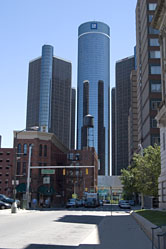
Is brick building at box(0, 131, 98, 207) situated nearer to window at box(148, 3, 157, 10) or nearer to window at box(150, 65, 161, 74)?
window at box(150, 65, 161, 74)

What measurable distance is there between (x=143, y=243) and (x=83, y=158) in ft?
389

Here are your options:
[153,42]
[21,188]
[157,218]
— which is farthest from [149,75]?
[157,218]

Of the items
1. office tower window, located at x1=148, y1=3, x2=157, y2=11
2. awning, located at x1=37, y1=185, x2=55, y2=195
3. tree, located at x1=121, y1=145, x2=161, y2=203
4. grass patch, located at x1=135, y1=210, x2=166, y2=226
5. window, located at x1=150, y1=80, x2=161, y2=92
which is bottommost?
awning, located at x1=37, y1=185, x2=55, y2=195

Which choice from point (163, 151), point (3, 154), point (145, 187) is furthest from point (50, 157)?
point (163, 151)

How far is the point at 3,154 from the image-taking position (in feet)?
339

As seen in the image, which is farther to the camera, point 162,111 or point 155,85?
point 155,85

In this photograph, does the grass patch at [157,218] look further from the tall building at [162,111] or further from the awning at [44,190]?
the awning at [44,190]

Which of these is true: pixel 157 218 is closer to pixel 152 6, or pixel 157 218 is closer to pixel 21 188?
pixel 21 188

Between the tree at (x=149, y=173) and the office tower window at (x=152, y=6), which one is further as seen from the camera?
the office tower window at (x=152, y=6)

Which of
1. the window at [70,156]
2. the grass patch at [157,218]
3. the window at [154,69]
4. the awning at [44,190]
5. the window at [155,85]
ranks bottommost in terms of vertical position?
the awning at [44,190]

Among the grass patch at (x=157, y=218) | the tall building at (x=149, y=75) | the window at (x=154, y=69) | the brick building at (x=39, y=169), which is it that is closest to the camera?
the grass patch at (x=157, y=218)

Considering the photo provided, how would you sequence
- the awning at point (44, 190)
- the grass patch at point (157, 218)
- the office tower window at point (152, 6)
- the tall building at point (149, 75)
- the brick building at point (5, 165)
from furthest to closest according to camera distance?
the brick building at point (5, 165) → the awning at point (44, 190) → the office tower window at point (152, 6) → the tall building at point (149, 75) → the grass patch at point (157, 218)

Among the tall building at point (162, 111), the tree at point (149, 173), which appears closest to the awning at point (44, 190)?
the tree at point (149, 173)

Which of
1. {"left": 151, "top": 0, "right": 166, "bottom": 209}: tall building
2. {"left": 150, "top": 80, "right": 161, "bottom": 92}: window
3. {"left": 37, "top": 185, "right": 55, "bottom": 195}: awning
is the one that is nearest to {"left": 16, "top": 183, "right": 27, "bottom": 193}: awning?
{"left": 37, "top": 185, "right": 55, "bottom": 195}: awning
